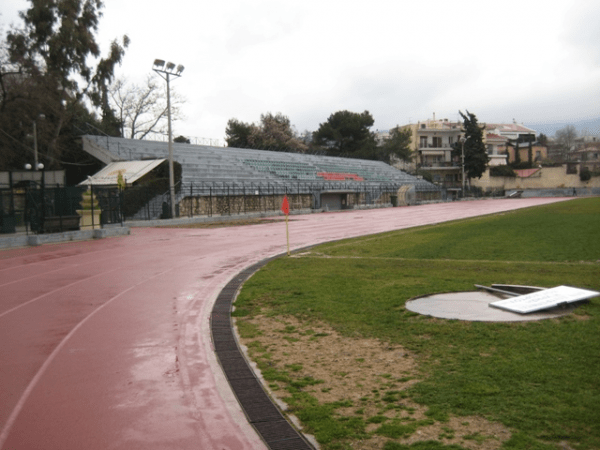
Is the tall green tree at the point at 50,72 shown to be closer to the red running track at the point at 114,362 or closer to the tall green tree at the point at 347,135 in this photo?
the red running track at the point at 114,362

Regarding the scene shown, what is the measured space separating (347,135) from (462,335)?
83.2m

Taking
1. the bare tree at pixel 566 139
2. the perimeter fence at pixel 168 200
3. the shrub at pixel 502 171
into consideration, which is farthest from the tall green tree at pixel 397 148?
the bare tree at pixel 566 139

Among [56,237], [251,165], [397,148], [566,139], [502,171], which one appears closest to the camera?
[56,237]

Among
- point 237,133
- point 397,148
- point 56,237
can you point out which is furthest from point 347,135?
point 56,237

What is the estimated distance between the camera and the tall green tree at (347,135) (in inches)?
3413

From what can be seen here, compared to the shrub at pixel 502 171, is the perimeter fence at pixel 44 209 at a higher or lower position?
lower

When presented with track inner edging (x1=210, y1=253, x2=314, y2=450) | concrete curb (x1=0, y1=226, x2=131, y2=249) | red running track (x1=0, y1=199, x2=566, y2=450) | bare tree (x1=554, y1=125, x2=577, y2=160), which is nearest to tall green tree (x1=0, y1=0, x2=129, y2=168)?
concrete curb (x1=0, y1=226, x2=131, y2=249)

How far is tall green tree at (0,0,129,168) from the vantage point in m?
31.6

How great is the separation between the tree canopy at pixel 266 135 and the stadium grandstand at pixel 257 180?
10.5m

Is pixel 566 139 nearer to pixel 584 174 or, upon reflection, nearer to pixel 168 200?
pixel 584 174

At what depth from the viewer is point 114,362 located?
251 inches

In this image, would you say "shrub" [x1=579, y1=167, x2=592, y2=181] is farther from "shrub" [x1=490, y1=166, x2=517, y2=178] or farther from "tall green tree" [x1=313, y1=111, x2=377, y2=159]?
"tall green tree" [x1=313, y1=111, x2=377, y2=159]

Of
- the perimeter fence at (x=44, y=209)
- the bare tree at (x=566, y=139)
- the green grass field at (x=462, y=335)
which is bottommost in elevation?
the green grass field at (x=462, y=335)

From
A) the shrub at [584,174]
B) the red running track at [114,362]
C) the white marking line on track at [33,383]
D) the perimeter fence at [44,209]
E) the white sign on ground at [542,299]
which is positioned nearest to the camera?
the red running track at [114,362]
